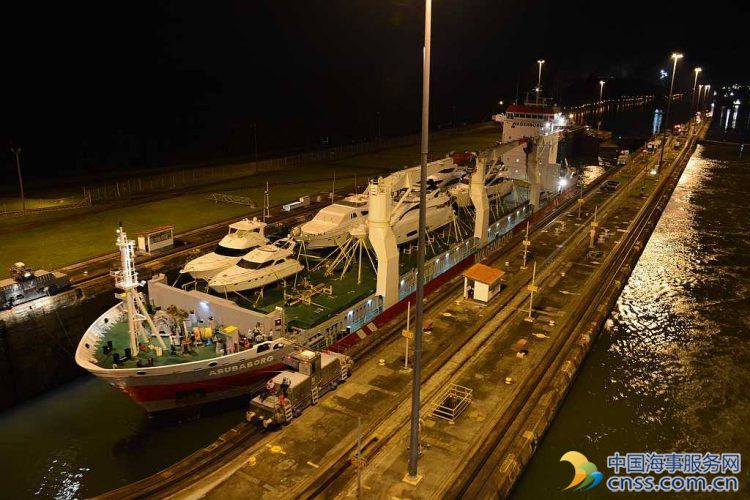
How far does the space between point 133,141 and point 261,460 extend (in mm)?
89255

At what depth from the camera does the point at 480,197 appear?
3334cm

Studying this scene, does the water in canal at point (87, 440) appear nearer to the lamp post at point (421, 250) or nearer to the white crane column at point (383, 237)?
the lamp post at point (421, 250)

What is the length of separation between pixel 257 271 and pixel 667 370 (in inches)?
739

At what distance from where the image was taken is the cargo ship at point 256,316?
19.2m

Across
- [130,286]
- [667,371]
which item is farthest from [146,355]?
[667,371]

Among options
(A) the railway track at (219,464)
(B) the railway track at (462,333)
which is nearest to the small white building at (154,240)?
(A) the railway track at (219,464)

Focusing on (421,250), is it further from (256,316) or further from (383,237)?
(383,237)

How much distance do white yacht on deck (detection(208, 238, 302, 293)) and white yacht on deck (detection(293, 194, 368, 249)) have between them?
3542 mm

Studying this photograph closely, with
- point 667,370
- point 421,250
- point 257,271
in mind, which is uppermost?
point 421,250

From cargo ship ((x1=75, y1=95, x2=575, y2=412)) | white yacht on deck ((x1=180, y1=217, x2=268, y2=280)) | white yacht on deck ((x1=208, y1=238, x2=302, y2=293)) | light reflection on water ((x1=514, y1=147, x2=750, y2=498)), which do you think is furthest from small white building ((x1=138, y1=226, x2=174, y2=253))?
light reflection on water ((x1=514, y1=147, x2=750, y2=498))

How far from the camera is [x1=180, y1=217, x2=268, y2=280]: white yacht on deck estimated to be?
2658cm

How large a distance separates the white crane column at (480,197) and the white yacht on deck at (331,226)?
22.3 ft

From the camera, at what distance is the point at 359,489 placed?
44.2 feet

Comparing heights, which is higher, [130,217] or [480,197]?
[480,197]
